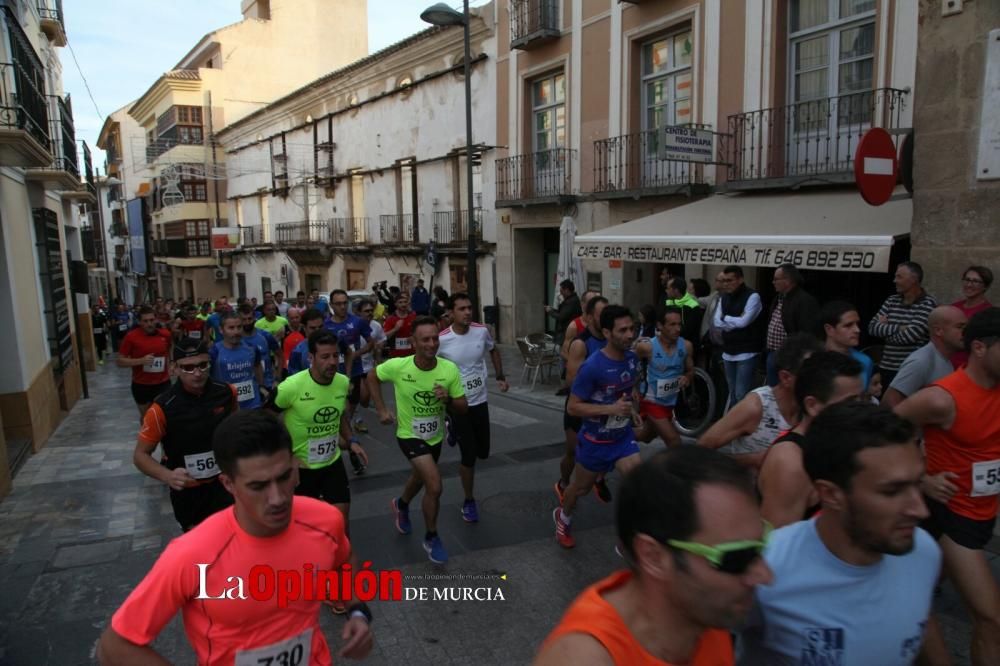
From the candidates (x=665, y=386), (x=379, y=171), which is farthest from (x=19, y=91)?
(x=379, y=171)

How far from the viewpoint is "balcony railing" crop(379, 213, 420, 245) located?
72.5 ft

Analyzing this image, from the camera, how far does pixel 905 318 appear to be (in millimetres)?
6496

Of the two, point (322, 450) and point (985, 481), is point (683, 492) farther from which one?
point (322, 450)

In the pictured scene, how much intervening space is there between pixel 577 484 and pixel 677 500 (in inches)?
154

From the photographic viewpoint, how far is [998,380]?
10.4 feet

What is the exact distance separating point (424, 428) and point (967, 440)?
11.4 ft

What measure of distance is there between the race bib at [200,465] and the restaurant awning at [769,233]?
6.93 metres

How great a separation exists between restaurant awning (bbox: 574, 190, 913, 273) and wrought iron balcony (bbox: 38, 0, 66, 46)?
454 inches

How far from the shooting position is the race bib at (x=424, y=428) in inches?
213

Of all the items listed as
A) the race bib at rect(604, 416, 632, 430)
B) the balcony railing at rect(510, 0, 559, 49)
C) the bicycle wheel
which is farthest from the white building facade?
the race bib at rect(604, 416, 632, 430)

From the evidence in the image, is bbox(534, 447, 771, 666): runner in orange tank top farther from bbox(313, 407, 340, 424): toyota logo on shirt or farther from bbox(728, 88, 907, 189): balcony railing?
bbox(728, 88, 907, 189): balcony railing

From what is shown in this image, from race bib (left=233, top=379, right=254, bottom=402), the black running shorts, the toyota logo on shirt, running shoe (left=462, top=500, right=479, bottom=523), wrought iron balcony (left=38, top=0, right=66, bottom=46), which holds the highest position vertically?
wrought iron balcony (left=38, top=0, right=66, bottom=46)

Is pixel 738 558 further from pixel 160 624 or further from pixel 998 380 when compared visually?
pixel 998 380

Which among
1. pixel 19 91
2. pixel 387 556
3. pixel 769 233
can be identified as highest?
pixel 19 91
